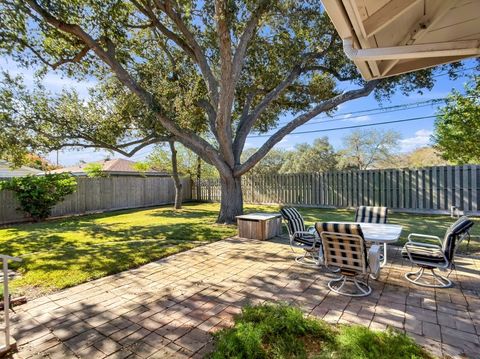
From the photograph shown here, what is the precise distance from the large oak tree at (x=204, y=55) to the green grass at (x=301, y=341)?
19.0 ft

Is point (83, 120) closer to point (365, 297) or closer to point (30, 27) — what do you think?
point (30, 27)

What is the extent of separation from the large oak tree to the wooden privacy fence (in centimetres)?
371

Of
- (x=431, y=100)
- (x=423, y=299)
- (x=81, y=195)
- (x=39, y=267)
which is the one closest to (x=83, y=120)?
(x=81, y=195)

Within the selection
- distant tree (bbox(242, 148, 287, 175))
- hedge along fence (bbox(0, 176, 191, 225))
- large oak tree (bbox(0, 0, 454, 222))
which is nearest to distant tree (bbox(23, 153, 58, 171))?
hedge along fence (bbox(0, 176, 191, 225))

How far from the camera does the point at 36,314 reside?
297 cm

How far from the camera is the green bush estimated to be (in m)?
9.75

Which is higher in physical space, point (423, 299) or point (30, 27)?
point (30, 27)

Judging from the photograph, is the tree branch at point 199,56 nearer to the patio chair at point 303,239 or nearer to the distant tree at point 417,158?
the patio chair at point 303,239

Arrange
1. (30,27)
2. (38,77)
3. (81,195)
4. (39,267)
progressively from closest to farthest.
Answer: (39,267), (30,27), (38,77), (81,195)

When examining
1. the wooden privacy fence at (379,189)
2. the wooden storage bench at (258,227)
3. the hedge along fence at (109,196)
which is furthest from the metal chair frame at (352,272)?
the hedge along fence at (109,196)

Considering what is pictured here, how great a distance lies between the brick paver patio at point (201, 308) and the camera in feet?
7.85

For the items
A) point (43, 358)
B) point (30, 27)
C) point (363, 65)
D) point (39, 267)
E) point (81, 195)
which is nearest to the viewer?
point (43, 358)

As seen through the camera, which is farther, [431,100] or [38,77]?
[431,100]

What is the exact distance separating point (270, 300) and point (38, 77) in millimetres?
9653
